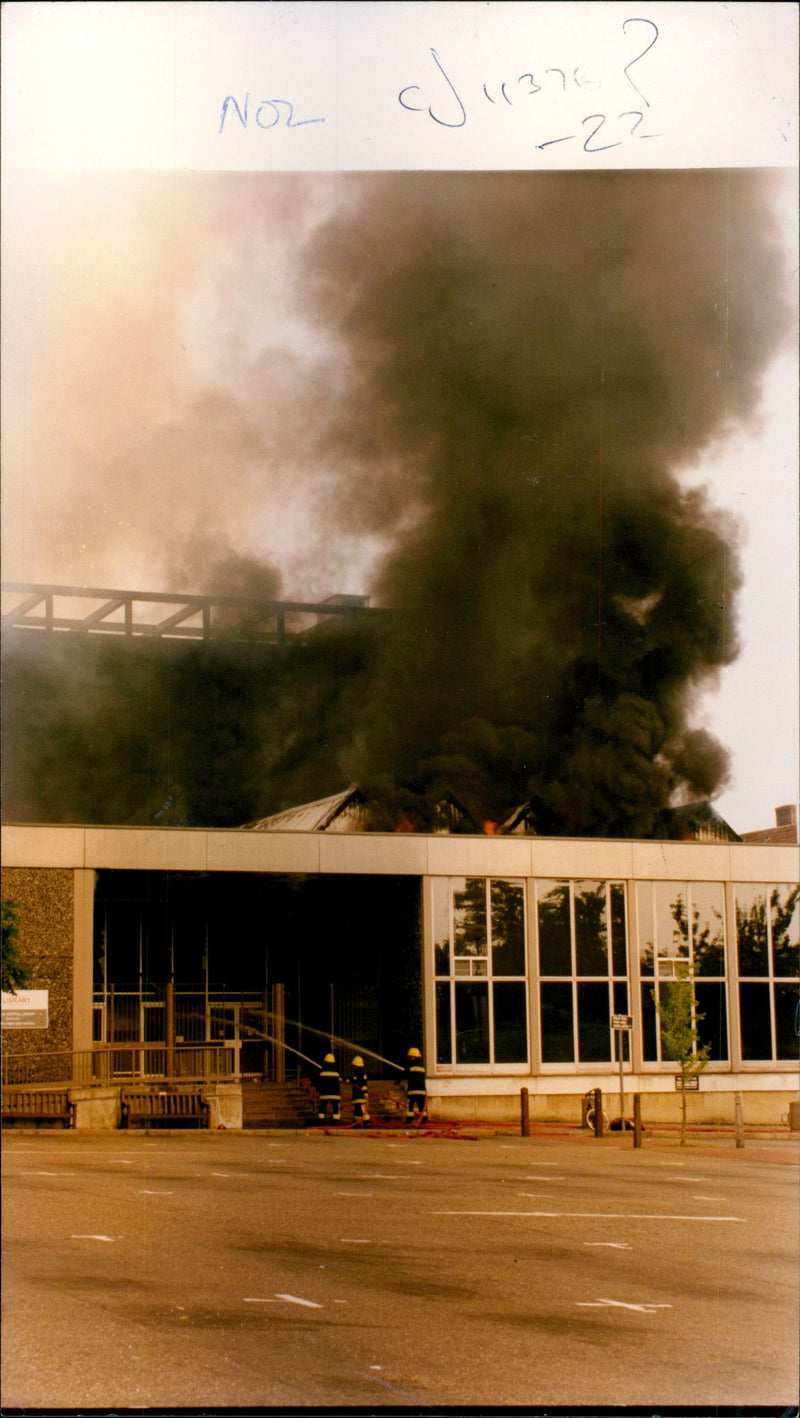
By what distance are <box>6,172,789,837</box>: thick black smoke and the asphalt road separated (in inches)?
45.3

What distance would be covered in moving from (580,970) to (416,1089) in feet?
2.30

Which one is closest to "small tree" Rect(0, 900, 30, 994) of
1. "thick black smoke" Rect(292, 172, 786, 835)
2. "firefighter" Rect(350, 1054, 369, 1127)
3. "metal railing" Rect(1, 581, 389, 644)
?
"metal railing" Rect(1, 581, 389, 644)

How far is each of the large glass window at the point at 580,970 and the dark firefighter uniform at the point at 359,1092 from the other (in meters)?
0.63

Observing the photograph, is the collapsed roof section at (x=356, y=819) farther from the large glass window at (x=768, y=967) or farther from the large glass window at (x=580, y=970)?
the large glass window at (x=768, y=967)

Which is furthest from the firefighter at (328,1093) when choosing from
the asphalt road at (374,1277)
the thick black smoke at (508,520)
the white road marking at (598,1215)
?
the thick black smoke at (508,520)

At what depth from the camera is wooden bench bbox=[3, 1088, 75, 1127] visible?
388 cm

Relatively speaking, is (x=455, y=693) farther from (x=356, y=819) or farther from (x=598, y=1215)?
(x=598, y=1215)

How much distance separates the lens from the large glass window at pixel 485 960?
4312 mm

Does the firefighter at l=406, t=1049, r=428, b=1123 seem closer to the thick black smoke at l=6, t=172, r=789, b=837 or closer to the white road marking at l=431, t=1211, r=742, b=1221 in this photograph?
the white road marking at l=431, t=1211, r=742, b=1221

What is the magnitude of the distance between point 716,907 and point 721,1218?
3.70ft

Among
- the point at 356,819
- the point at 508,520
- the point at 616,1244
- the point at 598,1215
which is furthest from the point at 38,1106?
the point at 508,520

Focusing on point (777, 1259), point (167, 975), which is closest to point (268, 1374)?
point (167, 975)

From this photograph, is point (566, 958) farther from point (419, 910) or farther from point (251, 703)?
point (251, 703)

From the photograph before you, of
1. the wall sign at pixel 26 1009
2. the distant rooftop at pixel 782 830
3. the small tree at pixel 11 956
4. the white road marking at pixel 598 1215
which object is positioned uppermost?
the distant rooftop at pixel 782 830
